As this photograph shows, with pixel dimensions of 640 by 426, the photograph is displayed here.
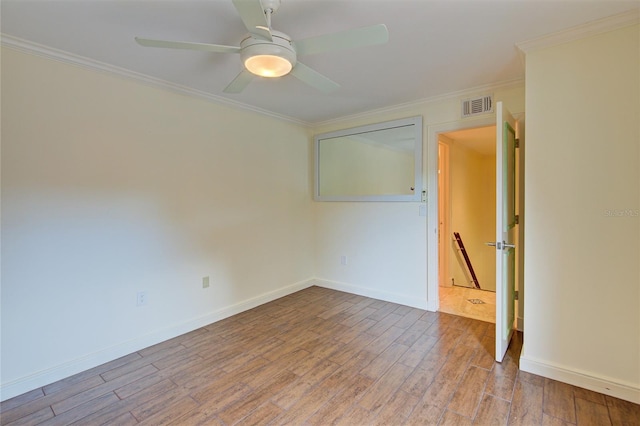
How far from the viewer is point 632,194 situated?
1.80 m

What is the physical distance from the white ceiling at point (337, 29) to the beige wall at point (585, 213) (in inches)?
11.7

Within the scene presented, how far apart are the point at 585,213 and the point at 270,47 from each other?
2166mm

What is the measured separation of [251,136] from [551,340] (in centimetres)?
329

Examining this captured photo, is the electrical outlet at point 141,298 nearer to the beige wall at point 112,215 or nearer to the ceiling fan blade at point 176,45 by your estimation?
the beige wall at point 112,215

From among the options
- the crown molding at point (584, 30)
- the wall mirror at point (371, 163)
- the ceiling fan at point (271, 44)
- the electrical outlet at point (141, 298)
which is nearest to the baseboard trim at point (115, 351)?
the electrical outlet at point (141, 298)

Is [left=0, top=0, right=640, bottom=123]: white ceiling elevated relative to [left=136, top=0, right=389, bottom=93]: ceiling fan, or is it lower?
elevated

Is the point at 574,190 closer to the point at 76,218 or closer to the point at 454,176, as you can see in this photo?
the point at 454,176

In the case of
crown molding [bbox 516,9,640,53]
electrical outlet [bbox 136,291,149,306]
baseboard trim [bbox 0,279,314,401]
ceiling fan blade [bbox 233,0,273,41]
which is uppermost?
crown molding [bbox 516,9,640,53]

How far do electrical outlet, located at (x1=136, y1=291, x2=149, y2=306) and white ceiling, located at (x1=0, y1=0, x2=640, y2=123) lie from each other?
1851 mm

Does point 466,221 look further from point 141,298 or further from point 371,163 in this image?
point 141,298

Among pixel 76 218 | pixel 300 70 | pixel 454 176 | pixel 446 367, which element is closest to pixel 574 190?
pixel 446 367

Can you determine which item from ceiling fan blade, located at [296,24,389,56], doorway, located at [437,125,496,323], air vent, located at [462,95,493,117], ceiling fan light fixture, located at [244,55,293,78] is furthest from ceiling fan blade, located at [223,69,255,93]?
doorway, located at [437,125,496,323]

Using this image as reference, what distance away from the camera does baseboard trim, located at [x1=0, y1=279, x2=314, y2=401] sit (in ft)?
6.58

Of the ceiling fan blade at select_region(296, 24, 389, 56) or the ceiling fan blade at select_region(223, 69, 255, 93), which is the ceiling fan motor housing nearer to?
the ceiling fan blade at select_region(296, 24, 389, 56)
